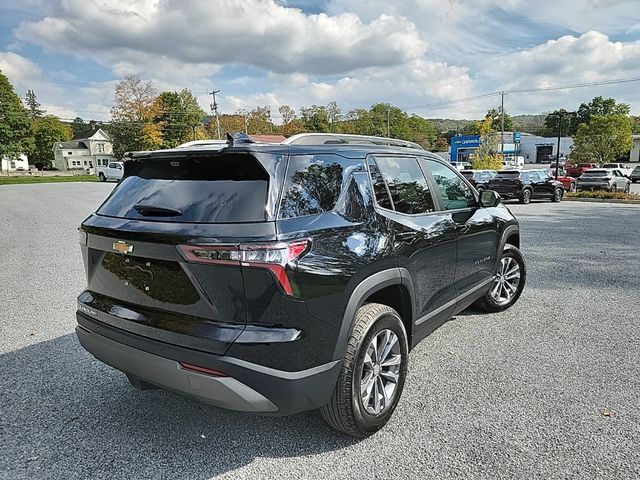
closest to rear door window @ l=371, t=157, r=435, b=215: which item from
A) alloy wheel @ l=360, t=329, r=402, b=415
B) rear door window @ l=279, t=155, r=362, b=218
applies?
rear door window @ l=279, t=155, r=362, b=218

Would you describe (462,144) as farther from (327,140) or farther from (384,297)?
(384,297)

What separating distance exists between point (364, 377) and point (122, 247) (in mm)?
1591

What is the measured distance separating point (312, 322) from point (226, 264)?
1.74 ft

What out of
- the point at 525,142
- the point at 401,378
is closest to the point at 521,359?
the point at 401,378

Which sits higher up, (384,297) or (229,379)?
(384,297)

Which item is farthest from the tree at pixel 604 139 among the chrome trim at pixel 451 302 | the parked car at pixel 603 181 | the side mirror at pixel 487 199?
the chrome trim at pixel 451 302

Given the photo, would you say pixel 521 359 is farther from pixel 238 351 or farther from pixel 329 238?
pixel 238 351

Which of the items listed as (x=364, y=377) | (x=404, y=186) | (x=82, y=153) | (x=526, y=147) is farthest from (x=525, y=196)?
(x=82, y=153)

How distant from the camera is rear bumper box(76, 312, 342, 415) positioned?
2.11m

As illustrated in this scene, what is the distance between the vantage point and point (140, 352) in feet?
7.64

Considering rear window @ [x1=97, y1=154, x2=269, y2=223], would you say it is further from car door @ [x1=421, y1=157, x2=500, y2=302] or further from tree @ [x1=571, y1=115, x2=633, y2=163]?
tree @ [x1=571, y1=115, x2=633, y2=163]

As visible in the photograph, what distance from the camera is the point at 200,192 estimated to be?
233cm

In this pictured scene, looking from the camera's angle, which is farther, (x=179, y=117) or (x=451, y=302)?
(x=179, y=117)

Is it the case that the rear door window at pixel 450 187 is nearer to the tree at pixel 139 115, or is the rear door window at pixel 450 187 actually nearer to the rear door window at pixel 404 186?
the rear door window at pixel 404 186
